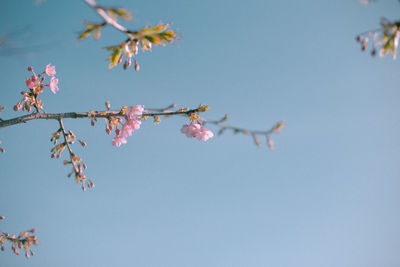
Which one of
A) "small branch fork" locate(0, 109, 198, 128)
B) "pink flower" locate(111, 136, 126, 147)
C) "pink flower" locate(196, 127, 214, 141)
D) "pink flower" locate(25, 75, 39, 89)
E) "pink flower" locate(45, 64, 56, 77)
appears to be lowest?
"pink flower" locate(196, 127, 214, 141)

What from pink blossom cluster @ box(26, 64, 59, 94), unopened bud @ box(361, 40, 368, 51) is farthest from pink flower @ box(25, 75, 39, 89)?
unopened bud @ box(361, 40, 368, 51)

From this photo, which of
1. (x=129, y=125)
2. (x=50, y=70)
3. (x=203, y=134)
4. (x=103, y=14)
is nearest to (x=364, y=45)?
(x=203, y=134)

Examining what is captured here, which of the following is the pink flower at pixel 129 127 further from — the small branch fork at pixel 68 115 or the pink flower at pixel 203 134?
the pink flower at pixel 203 134

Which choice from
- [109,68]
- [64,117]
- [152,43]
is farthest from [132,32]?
[64,117]

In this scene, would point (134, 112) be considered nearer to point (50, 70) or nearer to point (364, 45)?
point (50, 70)

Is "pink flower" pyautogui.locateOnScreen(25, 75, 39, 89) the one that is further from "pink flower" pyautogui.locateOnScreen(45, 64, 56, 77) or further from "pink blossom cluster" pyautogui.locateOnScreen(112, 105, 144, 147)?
"pink blossom cluster" pyautogui.locateOnScreen(112, 105, 144, 147)
